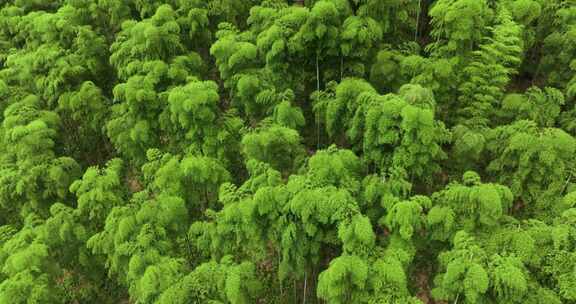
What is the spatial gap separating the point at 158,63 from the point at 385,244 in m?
6.55

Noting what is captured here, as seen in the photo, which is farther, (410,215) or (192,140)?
(192,140)

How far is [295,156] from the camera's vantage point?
29.8ft

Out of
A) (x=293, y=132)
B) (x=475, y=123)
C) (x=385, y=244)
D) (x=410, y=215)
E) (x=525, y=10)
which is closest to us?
(x=410, y=215)

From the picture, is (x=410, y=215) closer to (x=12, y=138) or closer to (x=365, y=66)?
(x=365, y=66)

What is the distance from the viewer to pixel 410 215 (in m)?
6.75

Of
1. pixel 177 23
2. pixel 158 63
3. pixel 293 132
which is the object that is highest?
pixel 177 23

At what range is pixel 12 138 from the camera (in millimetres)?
9336

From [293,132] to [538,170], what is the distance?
15.5ft

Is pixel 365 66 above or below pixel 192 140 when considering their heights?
above

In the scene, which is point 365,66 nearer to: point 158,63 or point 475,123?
point 475,123

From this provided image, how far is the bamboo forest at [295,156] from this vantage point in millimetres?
6840

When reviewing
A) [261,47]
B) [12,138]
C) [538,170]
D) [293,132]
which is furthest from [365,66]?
[12,138]

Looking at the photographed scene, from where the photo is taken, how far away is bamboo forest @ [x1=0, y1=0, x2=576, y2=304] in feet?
22.4

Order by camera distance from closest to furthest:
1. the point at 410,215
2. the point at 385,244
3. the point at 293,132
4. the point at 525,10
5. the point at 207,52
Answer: the point at 410,215 < the point at 385,244 < the point at 293,132 < the point at 525,10 < the point at 207,52
